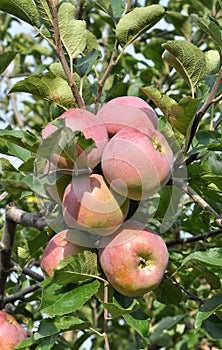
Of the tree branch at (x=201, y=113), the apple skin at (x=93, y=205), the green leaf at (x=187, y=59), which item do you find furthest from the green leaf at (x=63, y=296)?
the green leaf at (x=187, y=59)

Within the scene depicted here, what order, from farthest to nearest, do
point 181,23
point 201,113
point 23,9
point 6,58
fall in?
point 181,23
point 6,58
point 23,9
point 201,113

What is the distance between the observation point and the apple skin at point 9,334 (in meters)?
1.36

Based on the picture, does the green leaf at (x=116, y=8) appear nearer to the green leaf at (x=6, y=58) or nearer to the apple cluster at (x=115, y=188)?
the green leaf at (x=6, y=58)

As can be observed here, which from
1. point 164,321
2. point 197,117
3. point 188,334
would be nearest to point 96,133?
point 197,117

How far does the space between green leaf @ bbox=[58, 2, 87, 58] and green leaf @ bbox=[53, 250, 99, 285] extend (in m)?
0.46

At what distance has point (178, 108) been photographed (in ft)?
3.44

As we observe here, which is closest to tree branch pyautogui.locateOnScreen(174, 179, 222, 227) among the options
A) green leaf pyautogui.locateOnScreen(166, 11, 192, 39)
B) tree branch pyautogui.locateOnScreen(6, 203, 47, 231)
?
tree branch pyautogui.locateOnScreen(6, 203, 47, 231)

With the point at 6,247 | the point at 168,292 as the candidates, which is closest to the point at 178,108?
the point at 168,292

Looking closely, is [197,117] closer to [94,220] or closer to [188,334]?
[94,220]

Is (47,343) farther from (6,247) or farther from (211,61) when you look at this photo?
(211,61)

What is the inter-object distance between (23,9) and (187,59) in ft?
1.21

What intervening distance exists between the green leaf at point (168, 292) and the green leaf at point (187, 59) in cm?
48

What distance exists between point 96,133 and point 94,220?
0.16 metres

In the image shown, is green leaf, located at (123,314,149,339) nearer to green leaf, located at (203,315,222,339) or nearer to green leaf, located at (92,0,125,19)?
green leaf, located at (203,315,222,339)
